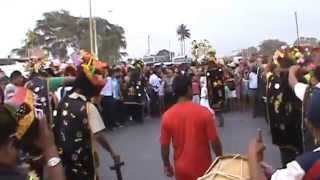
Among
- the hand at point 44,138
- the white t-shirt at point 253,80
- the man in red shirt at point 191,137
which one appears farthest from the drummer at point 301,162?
the white t-shirt at point 253,80

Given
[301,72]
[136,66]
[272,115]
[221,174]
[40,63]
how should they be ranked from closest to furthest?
[221,174] → [301,72] → [272,115] → [40,63] → [136,66]

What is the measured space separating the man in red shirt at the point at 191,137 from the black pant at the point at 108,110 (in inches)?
472

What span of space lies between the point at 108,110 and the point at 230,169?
13583mm

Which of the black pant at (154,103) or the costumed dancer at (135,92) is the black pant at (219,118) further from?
the black pant at (154,103)

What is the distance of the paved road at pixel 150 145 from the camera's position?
1027 centimetres

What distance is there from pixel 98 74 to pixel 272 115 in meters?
2.56

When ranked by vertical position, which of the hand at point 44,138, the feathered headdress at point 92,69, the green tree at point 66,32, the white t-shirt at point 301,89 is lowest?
the hand at point 44,138

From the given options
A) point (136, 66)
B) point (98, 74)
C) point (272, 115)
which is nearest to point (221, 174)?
point (98, 74)

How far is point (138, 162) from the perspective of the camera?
11266mm

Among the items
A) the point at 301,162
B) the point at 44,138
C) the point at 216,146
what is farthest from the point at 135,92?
the point at 301,162

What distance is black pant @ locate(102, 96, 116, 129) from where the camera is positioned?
17359mm

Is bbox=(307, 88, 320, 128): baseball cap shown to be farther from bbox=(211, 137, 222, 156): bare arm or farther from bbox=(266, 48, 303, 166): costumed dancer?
bbox=(266, 48, 303, 166): costumed dancer

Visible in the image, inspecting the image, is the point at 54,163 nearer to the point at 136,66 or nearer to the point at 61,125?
the point at 61,125


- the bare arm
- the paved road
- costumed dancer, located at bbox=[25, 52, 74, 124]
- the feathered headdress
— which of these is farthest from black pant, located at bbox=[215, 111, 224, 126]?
the bare arm
